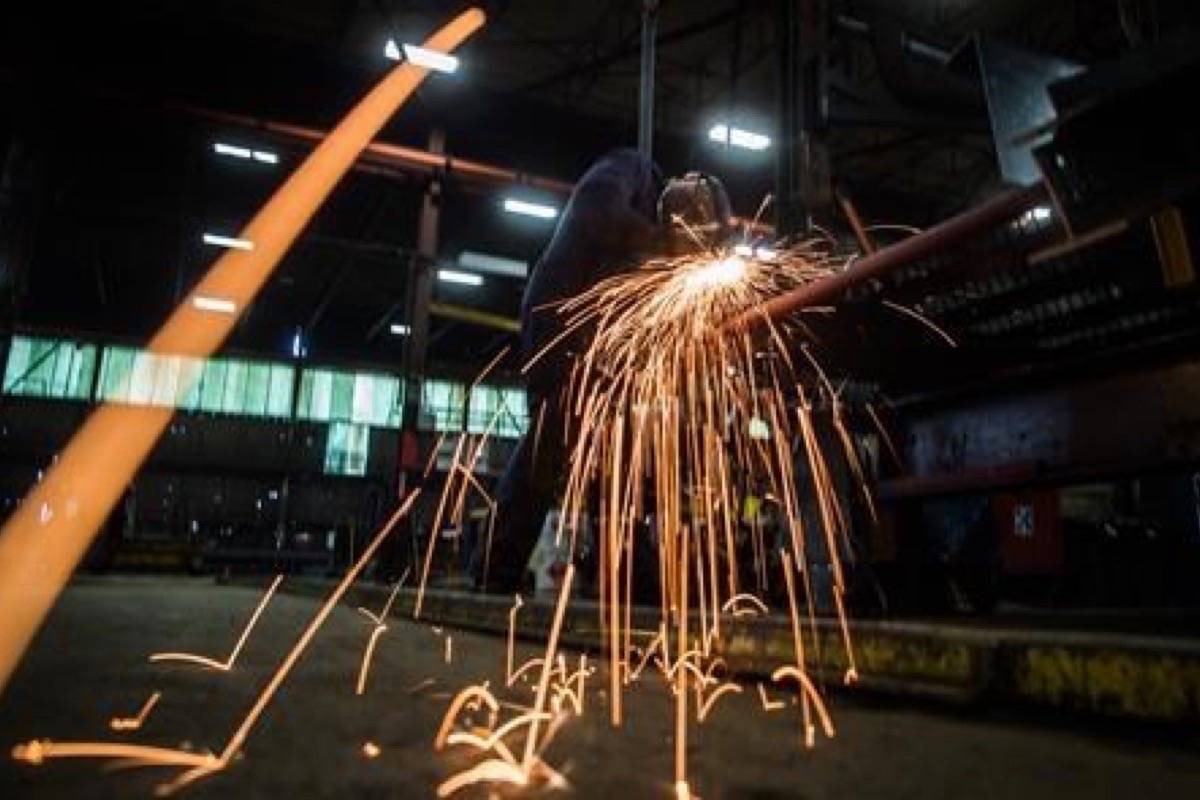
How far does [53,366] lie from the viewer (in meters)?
13.0

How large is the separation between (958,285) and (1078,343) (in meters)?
0.43

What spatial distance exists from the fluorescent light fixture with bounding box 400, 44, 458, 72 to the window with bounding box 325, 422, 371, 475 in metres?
6.95

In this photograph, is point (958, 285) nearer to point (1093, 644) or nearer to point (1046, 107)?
point (1046, 107)

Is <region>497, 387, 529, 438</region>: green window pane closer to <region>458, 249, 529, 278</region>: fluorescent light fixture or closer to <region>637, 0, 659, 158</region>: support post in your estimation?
<region>458, 249, 529, 278</region>: fluorescent light fixture

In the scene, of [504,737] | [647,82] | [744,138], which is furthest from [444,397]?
[504,737]

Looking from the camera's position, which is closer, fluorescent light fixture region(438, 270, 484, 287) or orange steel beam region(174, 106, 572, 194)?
orange steel beam region(174, 106, 572, 194)

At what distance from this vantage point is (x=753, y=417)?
3133mm

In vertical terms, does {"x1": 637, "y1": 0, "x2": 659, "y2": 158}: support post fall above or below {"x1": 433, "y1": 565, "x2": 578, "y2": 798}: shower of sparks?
above

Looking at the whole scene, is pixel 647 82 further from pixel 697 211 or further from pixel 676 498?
pixel 676 498

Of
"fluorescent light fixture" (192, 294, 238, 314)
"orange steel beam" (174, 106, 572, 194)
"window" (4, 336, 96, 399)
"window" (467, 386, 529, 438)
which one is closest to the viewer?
"orange steel beam" (174, 106, 572, 194)

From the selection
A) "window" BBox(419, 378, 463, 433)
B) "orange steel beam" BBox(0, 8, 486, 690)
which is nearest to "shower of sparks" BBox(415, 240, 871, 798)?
"orange steel beam" BBox(0, 8, 486, 690)

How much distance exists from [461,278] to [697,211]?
9.03 m

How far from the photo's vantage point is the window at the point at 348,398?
14.1 meters

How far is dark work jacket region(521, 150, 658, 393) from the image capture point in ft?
11.5
